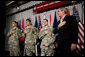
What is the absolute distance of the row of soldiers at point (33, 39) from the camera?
2.85m

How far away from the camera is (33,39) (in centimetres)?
367

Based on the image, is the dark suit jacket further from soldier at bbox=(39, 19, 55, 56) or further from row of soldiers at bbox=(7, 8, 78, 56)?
soldier at bbox=(39, 19, 55, 56)

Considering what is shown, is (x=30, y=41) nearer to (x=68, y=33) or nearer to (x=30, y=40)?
(x=30, y=40)

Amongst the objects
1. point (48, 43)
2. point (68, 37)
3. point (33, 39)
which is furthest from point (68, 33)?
point (33, 39)

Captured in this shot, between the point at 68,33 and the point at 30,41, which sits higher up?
the point at 68,33

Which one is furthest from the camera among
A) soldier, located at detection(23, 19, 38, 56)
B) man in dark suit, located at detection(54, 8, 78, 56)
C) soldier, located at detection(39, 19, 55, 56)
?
soldier, located at detection(23, 19, 38, 56)

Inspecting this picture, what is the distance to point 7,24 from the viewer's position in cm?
709

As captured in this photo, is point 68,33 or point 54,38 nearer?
point 68,33

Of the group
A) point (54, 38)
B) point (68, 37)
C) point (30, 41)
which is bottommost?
point (30, 41)

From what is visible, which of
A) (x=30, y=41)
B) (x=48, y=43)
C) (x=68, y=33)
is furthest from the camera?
(x=30, y=41)

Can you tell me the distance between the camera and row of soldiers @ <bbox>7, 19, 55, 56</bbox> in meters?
2.85

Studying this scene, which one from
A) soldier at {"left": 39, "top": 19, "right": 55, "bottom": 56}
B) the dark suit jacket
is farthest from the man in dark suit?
soldier at {"left": 39, "top": 19, "right": 55, "bottom": 56}

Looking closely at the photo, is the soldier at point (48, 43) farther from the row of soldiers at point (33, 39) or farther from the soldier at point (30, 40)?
the soldier at point (30, 40)

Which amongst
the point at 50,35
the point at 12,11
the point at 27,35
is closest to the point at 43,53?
the point at 50,35
